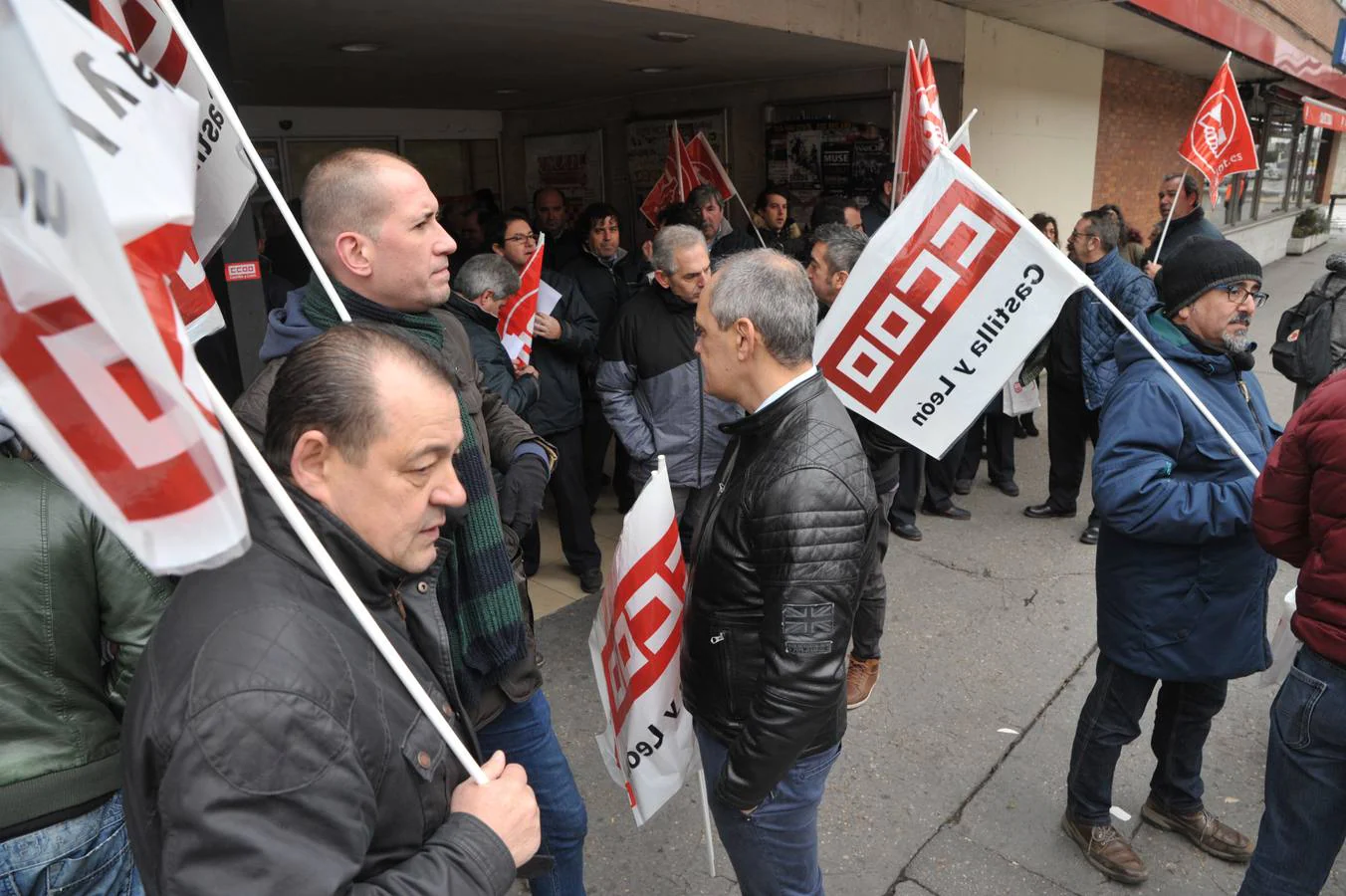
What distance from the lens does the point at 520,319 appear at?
4.21m

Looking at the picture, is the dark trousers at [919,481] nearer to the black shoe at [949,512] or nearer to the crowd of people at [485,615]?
the black shoe at [949,512]

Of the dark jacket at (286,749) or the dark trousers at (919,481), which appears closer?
the dark jacket at (286,749)

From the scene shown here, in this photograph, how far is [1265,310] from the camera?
14203 mm

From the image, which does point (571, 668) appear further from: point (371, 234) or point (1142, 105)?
point (1142, 105)

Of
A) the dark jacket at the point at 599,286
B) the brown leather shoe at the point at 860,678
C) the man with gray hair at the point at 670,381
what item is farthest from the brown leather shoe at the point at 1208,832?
the dark jacket at the point at 599,286

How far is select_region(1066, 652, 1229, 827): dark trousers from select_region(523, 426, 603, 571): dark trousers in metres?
2.81

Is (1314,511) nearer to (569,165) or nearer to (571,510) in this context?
(571,510)

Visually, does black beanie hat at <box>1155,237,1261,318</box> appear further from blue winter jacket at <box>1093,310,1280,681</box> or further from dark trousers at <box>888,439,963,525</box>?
dark trousers at <box>888,439,963,525</box>

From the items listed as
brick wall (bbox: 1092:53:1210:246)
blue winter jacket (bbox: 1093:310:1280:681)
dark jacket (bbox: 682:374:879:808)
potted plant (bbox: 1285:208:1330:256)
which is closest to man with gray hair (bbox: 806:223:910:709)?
blue winter jacket (bbox: 1093:310:1280:681)

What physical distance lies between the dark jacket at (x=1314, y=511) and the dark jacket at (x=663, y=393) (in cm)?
203

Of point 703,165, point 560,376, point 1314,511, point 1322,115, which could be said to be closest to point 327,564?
point 1314,511

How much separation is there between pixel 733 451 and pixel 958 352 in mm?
1229

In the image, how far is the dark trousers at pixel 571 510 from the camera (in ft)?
16.0

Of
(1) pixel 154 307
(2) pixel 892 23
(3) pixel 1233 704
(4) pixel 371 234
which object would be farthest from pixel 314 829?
(2) pixel 892 23
